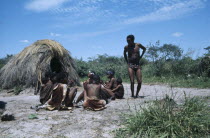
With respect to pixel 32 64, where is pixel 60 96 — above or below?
below

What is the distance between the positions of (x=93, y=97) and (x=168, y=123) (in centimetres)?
252

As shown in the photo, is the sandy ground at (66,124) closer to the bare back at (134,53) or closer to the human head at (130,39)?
the bare back at (134,53)

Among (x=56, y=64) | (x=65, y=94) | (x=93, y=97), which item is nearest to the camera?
(x=65, y=94)

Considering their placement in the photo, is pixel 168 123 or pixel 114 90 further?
pixel 114 90

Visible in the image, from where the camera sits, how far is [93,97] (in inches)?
215

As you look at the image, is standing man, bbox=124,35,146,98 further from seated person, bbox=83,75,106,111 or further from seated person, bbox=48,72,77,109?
seated person, bbox=48,72,77,109

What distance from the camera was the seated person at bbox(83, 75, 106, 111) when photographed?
5195 millimetres

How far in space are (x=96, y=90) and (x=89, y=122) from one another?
5.24 feet

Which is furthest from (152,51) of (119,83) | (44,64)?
(119,83)

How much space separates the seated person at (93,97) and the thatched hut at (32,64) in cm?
413

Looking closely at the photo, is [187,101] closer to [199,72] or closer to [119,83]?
[119,83]

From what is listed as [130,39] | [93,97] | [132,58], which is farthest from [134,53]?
[93,97]

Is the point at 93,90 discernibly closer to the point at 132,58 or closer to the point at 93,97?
the point at 93,97

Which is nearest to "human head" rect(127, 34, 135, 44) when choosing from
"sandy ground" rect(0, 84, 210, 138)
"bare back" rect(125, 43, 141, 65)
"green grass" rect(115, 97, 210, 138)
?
"bare back" rect(125, 43, 141, 65)
